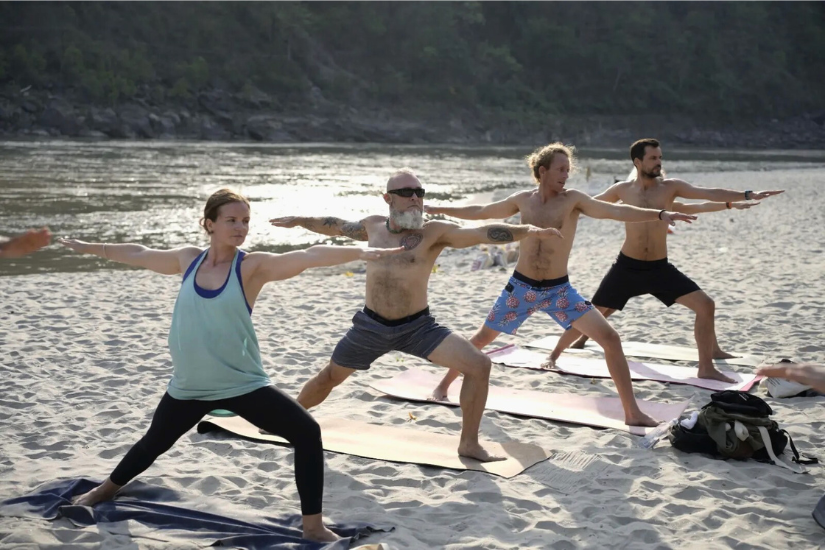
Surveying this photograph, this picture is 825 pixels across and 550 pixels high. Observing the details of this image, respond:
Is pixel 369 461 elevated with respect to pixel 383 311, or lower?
lower

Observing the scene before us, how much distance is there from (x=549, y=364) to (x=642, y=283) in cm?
106

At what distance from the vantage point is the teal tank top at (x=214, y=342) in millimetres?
4168

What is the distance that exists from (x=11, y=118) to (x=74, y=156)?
20.6 m

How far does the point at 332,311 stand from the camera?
10141mm

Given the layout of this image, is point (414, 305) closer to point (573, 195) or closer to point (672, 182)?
point (573, 195)

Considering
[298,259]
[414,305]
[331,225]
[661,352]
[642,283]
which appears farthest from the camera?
[661,352]

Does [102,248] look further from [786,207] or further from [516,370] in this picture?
[786,207]

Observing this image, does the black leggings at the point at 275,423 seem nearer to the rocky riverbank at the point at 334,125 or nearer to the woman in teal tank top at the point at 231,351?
the woman in teal tank top at the point at 231,351

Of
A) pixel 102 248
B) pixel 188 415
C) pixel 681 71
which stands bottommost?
pixel 188 415

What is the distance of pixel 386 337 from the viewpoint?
5422 millimetres

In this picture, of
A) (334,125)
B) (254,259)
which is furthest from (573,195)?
(334,125)

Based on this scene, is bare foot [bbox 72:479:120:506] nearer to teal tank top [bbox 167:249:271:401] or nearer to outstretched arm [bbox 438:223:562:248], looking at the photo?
teal tank top [bbox 167:249:271:401]

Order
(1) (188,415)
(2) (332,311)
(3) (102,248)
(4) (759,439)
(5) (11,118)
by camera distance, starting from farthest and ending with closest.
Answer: (5) (11,118) < (2) (332,311) < (4) (759,439) < (3) (102,248) < (1) (188,415)

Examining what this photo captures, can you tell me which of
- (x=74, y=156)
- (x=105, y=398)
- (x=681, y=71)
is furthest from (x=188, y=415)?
(x=681, y=71)
